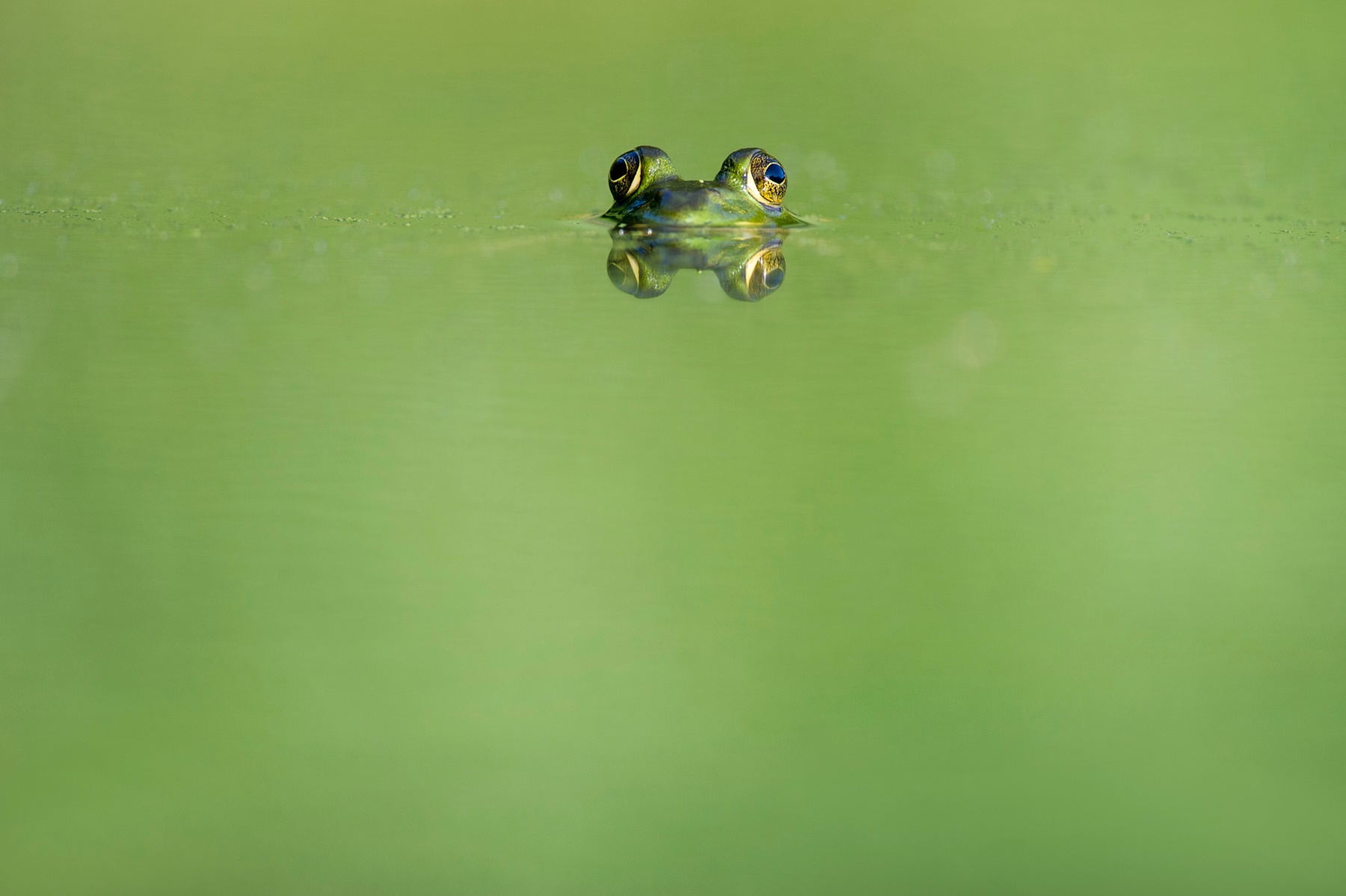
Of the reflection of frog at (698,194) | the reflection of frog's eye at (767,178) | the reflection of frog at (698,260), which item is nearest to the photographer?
the reflection of frog at (698,260)

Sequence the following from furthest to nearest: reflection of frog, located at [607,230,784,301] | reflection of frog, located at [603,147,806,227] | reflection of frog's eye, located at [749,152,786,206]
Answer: reflection of frog's eye, located at [749,152,786,206]
reflection of frog, located at [603,147,806,227]
reflection of frog, located at [607,230,784,301]

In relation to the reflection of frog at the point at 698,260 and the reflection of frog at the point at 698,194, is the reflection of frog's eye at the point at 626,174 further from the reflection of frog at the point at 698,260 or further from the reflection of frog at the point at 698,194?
the reflection of frog at the point at 698,260

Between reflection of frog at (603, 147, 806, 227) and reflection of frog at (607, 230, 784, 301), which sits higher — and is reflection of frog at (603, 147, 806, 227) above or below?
above

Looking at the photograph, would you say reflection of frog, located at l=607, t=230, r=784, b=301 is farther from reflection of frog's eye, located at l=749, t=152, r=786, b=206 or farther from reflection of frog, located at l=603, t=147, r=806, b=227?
reflection of frog's eye, located at l=749, t=152, r=786, b=206

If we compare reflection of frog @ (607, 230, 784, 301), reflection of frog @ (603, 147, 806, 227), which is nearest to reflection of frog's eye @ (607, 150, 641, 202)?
reflection of frog @ (603, 147, 806, 227)

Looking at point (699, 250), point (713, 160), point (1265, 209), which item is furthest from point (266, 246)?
point (1265, 209)

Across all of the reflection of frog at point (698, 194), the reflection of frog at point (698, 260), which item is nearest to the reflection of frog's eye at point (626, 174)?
the reflection of frog at point (698, 194)

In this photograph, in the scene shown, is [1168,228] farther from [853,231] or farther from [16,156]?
[16,156]

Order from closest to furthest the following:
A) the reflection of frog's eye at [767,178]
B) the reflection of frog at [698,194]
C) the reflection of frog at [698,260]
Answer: the reflection of frog at [698,260]
the reflection of frog at [698,194]
the reflection of frog's eye at [767,178]
